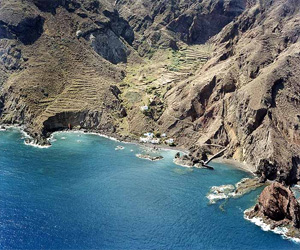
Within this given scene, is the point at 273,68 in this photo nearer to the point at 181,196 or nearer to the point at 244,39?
the point at 244,39

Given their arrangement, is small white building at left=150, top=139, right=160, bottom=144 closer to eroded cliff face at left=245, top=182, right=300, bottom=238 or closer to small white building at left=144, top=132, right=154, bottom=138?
small white building at left=144, top=132, right=154, bottom=138

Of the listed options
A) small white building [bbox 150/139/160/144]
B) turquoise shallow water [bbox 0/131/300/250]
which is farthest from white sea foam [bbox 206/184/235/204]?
small white building [bbox 150/139/160/144]

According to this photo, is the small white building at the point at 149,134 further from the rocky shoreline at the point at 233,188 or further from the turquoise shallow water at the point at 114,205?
the turquoise shallow water at the point at 114,205

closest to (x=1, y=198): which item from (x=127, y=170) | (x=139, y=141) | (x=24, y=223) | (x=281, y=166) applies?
(x=24, y=223)

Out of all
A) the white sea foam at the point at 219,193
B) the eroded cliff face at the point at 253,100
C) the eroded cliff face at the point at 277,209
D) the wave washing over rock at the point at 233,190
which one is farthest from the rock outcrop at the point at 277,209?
the eroded cliff face at the point at 253,100

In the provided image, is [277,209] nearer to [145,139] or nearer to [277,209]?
[277,209]
